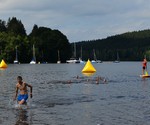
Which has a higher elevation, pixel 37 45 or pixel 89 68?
pixel 37 45

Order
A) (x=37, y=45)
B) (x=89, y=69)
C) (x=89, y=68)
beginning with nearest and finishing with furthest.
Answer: (x=89, y=68), (x=89, y=69), (x=37, y=45)

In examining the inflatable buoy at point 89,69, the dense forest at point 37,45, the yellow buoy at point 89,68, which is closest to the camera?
the inflatable buoy at point 89,69

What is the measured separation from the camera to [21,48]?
170 meters

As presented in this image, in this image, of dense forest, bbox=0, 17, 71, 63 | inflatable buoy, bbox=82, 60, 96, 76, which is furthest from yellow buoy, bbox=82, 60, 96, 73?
dense forest, bbox=0, 17, 71, 63

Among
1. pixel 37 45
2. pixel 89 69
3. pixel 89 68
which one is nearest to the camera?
pixel 89 68

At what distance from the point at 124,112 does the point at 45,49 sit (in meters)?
162

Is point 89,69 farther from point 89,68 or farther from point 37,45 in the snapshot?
point 37,45

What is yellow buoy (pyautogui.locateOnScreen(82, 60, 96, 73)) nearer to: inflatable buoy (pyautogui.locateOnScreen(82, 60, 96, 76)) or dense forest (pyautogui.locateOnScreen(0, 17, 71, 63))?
inflatable buoy (pyautogui.locateOnScreen(82, 60, 96, 76))

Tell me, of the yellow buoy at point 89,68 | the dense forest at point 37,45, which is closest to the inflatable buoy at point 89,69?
the yellow buoy at point 89,68

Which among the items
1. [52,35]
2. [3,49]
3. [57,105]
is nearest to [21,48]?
[3,49]

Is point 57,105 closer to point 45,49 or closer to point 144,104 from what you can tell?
point 144,104

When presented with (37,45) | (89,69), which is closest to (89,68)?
(89,69)

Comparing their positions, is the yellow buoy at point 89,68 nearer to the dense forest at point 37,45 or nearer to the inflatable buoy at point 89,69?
the inflatable buoy at point 89,69

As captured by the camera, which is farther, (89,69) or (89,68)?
(89,69)
